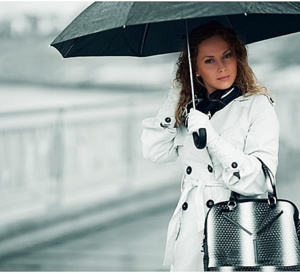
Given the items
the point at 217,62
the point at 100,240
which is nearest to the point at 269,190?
the point at 217,62

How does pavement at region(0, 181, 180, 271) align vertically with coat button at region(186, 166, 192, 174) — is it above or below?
below

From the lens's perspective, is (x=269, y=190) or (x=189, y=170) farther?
(x=189, y=170)

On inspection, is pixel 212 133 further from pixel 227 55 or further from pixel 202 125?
pixel 227 55

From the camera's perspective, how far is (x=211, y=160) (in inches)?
128

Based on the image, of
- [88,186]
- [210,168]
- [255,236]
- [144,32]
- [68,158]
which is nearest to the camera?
[255,236]

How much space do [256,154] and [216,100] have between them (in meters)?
0.32

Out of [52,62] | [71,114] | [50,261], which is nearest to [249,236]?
[50,261]

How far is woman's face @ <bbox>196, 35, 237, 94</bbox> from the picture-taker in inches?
126

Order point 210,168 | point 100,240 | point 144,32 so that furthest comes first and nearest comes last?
1. point 100,240
2. point 144,32
3. point 210,168

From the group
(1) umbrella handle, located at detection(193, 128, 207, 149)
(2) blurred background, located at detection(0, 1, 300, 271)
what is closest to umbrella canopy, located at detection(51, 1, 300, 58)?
(1) umbrella handle, located at detection(193, 128, 207, 149)

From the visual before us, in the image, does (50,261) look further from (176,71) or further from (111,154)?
(176,71)

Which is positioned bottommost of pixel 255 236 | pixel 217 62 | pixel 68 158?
pixel 255 236

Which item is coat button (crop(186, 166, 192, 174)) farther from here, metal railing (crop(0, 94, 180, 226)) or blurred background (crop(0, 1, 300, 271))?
metal railing (crop(0, 94, 180, 226))

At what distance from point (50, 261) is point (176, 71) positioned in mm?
3012
